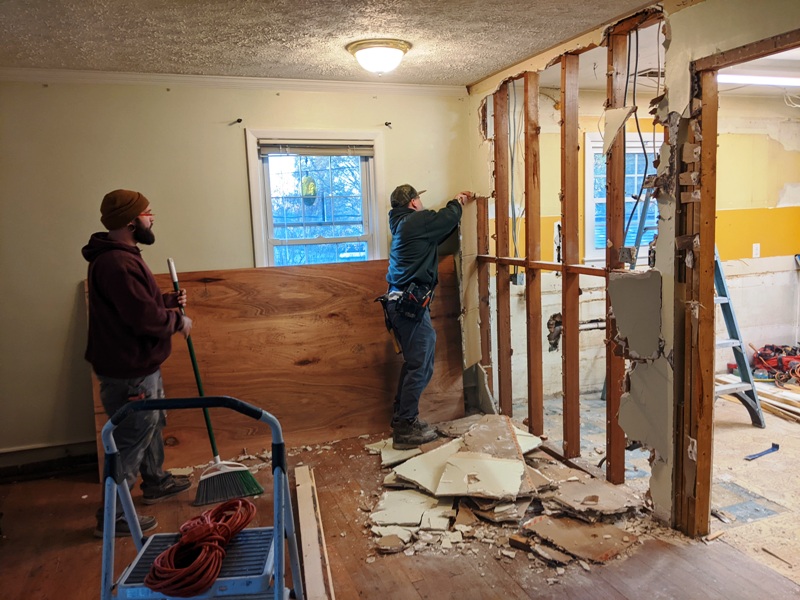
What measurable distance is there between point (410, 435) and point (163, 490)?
4.65 feet

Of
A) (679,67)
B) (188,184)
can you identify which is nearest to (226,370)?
(188,184)

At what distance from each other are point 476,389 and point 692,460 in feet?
6.11

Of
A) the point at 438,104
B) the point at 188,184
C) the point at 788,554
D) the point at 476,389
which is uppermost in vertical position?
the point at 438,104

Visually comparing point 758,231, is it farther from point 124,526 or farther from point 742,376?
point 124,526

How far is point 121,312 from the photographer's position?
2.61 meters

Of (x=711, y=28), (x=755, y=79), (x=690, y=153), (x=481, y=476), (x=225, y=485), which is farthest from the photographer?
(x=755, y=79)

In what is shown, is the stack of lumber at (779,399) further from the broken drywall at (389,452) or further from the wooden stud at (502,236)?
the broken drywall at (389,452)

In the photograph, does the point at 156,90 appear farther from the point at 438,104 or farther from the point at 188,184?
the point at 438,104

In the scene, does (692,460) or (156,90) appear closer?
(692,460)

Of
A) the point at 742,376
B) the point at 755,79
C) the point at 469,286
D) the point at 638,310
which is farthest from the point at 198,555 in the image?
the point at 755,79

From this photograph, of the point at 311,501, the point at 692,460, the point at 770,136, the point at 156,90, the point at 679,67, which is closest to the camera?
the point at 679,67

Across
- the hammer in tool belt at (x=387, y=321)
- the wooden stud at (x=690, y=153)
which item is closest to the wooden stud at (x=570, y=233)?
the wooden stud at (x=690, y=153)

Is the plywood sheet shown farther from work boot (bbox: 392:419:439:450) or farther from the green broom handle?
the green broom handle

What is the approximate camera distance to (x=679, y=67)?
2312 millimetres
